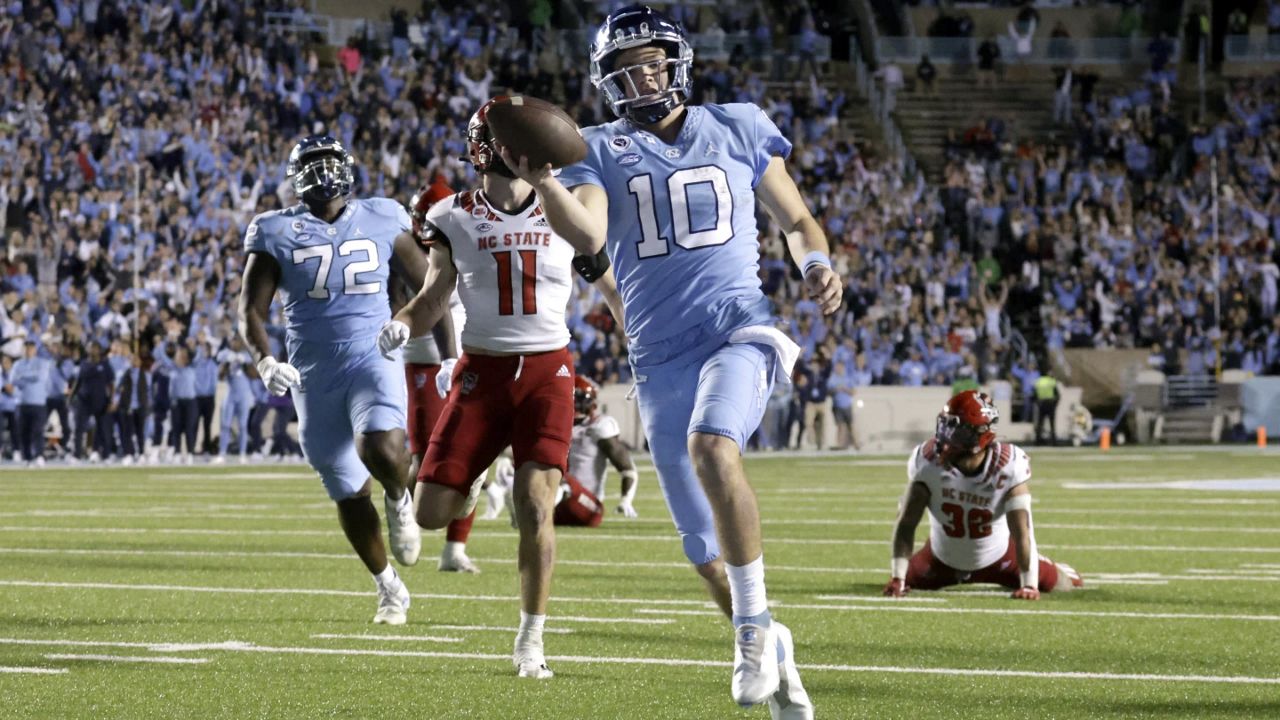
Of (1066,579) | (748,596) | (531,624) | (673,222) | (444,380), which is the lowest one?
(1066,579)

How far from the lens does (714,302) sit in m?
5.27

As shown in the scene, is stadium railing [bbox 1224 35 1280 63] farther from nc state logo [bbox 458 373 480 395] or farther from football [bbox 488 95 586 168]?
football [bbox 488 95 586 168]

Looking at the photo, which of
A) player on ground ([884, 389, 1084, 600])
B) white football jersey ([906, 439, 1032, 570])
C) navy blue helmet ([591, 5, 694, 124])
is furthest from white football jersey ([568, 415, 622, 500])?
navy blue helmet ([591, 5, 694, 124])

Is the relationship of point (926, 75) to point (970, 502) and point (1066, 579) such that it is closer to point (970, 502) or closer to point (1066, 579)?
point (1066, 579)

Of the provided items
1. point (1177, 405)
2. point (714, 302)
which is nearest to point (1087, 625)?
point (714, 302)

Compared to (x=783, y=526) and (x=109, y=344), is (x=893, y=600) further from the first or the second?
(x=109, y=344)

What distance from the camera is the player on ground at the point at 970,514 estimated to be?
→ 830 centimetres

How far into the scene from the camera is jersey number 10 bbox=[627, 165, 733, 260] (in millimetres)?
5316

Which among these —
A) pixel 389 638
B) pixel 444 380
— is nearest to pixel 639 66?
pixel 389 638

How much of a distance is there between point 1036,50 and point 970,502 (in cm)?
Result: 2860

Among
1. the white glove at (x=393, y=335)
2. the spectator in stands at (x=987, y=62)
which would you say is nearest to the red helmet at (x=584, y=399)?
the white glove at (x=393, y=335)

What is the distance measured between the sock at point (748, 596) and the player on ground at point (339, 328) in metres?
2.72

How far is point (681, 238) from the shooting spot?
532cm

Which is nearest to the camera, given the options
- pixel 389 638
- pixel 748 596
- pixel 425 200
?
pixel 748 596
